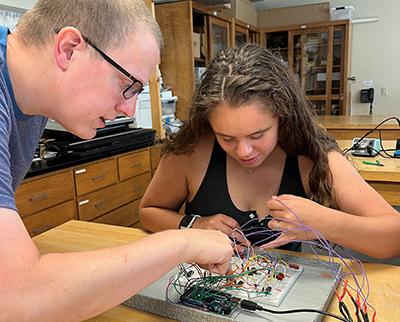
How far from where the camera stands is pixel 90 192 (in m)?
2.51

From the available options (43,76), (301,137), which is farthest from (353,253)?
(43,76)

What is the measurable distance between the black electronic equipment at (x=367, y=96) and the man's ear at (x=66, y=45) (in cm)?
532

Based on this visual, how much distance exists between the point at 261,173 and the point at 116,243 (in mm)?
496

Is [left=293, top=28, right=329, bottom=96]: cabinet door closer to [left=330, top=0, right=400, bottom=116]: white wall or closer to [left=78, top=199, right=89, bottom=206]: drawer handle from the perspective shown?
[left=330, top=0, right=400, bottom=116]: white wall

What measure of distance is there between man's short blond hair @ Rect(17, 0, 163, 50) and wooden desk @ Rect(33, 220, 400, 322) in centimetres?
50

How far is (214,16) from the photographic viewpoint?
3.89 meters

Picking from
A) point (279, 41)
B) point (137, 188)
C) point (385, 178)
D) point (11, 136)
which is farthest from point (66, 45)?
point (279, 41)

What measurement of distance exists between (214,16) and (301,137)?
3.12 meters

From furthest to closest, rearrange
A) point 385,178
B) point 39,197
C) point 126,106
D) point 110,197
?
point 110,197 → point 39,197 → point 385,178 → point 126,106

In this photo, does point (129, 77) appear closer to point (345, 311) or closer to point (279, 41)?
point (345, 311)

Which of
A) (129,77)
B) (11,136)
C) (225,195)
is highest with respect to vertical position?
(129,77)

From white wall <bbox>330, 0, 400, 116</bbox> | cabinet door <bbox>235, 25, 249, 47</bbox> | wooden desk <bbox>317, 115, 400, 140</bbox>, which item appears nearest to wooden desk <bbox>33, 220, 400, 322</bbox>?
wooden desk <bbox>317, 115, 400, 140</bbox>

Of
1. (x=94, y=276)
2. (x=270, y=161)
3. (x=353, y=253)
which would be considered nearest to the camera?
(x=94, y=276)

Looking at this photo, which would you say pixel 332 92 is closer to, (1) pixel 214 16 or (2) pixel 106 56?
(1) pixel 214 16
